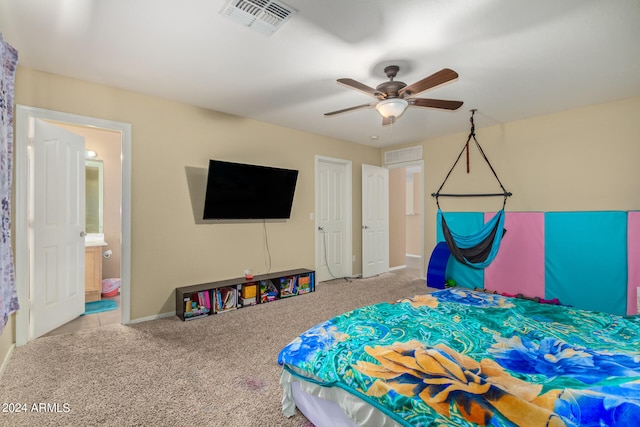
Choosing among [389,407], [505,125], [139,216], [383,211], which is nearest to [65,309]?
[139,216]

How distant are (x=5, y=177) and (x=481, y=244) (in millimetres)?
4126

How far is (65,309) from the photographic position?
298 cm

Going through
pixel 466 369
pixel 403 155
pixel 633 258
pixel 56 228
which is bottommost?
pixel 466 369

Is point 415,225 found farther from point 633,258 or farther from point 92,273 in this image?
point 92,273

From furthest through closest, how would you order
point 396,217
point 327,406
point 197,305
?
point 396,217
point 197,305
point 327,406

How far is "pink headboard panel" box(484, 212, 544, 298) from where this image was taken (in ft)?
12.2

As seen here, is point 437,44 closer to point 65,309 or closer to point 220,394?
point 220,394

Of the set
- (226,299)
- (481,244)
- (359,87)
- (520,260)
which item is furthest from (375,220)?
(359,87)

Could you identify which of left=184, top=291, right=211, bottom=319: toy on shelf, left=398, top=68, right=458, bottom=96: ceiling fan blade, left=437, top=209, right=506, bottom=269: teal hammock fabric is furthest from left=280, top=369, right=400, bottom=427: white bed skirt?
left=437, top=209, right=506, bottom=269: teal hammock fabric

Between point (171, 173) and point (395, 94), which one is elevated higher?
point (395, 94)

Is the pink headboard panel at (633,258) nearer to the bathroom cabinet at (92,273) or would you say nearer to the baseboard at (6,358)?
the baseboard at (6,358)

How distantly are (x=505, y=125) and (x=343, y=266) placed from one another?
10.2ft

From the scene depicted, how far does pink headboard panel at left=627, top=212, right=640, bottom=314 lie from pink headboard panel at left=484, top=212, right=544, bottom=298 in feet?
2.42

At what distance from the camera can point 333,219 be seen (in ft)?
16.2
